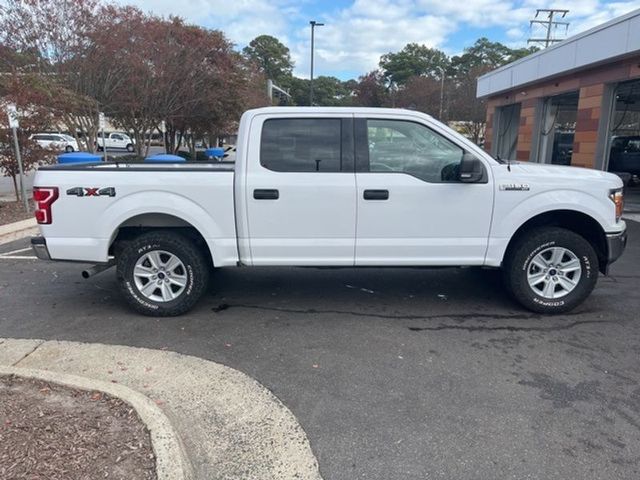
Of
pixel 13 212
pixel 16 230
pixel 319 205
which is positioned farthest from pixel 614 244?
pixel 13 212

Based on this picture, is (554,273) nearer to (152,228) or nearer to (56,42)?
(152,228)

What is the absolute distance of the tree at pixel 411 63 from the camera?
77656 mm

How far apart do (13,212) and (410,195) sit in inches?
413

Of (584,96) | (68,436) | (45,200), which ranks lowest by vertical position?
(68,436)

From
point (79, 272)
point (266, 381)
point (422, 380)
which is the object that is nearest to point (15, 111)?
point (79, 272)

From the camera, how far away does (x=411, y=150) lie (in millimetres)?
4871

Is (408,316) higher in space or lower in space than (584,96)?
lower

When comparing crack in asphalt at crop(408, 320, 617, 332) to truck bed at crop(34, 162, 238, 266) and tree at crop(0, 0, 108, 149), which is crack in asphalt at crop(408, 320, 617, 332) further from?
tree at crop(0, 0, 108, 149)

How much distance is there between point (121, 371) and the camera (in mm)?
3848

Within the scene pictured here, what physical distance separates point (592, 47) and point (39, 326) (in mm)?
14064

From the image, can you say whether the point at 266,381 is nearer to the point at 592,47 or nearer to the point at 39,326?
the point at 39,326

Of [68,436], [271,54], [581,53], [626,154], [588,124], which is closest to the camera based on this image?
[68,436]

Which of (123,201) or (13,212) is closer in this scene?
(123,201)

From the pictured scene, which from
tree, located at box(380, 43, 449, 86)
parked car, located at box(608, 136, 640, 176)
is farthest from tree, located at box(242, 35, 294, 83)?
parked car, located at box(608, 136, 640, 176)
